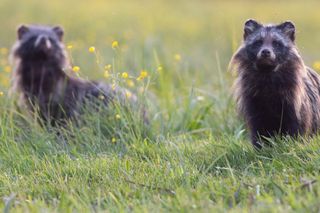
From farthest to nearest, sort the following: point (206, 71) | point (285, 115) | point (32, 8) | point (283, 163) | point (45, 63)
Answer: point (32, 8), point (206, 71), point (45, 63), point (285, 115), point (283, 163)

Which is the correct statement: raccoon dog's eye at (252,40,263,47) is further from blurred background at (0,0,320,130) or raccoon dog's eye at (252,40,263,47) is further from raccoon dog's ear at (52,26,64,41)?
raccoon dog's ear at (52,26,64,41)

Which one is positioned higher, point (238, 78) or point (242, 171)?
point (238, 78)

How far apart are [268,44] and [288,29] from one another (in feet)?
1.12

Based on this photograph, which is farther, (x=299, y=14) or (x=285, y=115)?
(x=299, y=14)

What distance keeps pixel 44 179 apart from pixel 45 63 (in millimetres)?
3758

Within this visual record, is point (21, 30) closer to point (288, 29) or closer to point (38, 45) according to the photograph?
point (38, 45)

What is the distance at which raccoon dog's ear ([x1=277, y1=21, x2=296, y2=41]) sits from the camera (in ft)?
22.8

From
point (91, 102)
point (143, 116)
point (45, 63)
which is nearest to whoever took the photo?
point (143, 116)

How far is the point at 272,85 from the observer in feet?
22.2

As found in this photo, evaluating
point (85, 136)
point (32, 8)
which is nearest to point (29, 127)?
point (85, 136)

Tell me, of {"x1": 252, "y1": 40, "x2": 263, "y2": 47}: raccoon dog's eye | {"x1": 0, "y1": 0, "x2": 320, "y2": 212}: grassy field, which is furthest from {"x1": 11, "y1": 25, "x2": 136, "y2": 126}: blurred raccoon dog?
{"x1": 252, "y1": 40, "x2": 263, "y2": 47}: raccoon dog's eye

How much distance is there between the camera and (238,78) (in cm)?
705

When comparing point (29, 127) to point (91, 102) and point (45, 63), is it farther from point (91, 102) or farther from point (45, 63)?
point (45, 63)

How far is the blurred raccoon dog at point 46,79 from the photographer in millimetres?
9477
